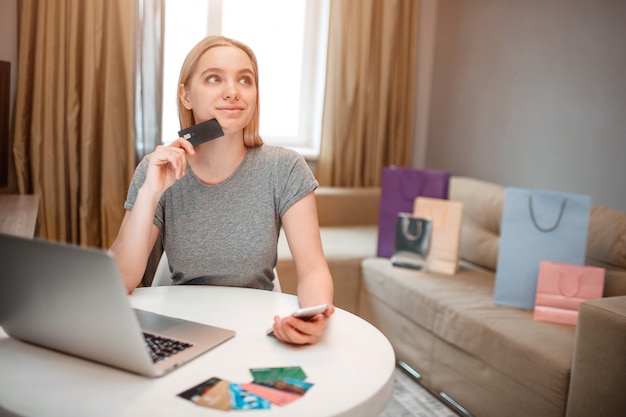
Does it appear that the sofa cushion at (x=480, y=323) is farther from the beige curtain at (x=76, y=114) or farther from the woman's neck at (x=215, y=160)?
the beige curtain at (x=76, y=114)

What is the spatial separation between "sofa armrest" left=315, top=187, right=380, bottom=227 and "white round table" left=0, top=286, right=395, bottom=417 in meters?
2.31

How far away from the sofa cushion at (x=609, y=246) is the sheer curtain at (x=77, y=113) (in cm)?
229

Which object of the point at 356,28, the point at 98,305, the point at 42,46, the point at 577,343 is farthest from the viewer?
the point at 356,28

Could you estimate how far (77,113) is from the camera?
3225 mm

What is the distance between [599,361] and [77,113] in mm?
2670

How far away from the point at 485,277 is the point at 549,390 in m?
0.92

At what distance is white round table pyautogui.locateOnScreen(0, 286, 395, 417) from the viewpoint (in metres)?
0.88

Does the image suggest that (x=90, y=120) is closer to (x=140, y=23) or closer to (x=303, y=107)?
(x=140, y=23)

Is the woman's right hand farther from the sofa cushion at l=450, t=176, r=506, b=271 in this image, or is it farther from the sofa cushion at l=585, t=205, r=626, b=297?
the sofa cushion at l=450, t=176, r=506, b=271

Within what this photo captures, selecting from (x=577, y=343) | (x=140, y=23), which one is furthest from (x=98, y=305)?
(x=140, y=23)

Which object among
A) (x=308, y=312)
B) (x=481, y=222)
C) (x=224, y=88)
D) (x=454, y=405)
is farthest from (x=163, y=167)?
(x=481, y=222)

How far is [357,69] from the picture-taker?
3.90m

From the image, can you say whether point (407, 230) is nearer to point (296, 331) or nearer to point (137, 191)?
point (137, 191)

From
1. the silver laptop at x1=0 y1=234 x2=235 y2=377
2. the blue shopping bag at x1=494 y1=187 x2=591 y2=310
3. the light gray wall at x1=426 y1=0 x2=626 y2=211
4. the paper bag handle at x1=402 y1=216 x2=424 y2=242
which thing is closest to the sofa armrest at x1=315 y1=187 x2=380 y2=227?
the light gray wall at x1=426 y1=0 x2=626 y2=211
